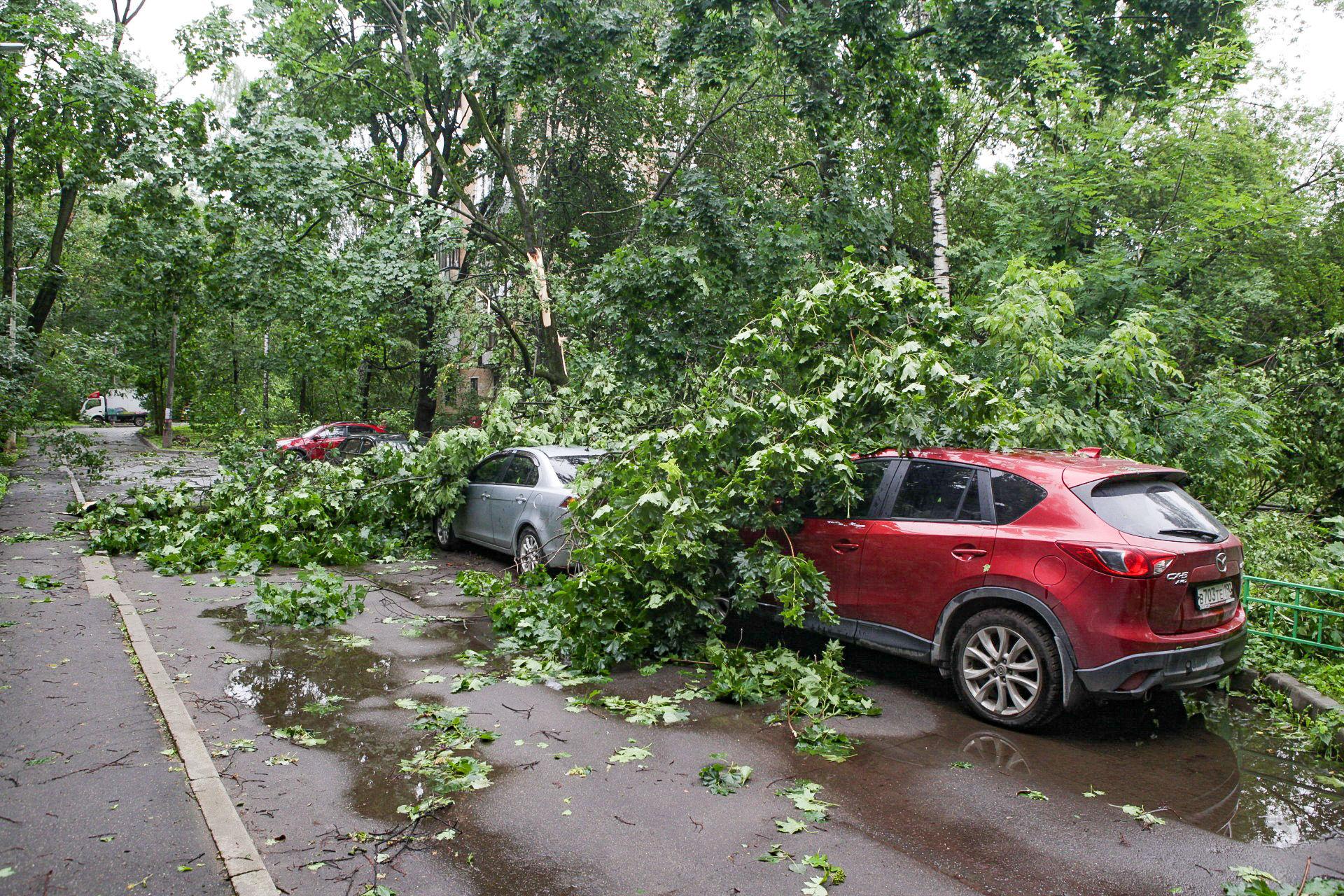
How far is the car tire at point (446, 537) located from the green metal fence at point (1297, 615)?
892 centimetres

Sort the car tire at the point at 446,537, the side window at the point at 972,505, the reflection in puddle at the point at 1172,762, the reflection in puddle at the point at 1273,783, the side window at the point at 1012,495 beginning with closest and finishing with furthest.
A: the reflection in puddle at the point at 1273,783 → the reflection in puddle at the point at 1172,762 → the side window at the point at 1012,495 → the side window at the point at 972,505 → the car tire at the point at 446,537

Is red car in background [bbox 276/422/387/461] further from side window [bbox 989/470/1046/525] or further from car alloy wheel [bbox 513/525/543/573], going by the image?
side window [bbox 989/470/1046/525]

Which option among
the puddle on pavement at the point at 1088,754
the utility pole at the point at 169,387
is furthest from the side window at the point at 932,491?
the utility pole at the point at 169,387

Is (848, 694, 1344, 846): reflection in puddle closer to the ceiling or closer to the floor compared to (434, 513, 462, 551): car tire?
closer to the ceiling

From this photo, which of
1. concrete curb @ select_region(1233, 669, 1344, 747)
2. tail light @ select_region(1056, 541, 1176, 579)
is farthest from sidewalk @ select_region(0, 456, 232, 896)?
concrete curb @ select_region(1233, 669, 1344, 747)

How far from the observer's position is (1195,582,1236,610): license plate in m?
4.89

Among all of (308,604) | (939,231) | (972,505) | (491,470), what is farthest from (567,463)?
(939,231)

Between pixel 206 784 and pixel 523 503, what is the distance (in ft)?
18.7

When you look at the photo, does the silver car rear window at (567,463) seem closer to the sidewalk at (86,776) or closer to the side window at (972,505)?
the sidewalk at (86,776)

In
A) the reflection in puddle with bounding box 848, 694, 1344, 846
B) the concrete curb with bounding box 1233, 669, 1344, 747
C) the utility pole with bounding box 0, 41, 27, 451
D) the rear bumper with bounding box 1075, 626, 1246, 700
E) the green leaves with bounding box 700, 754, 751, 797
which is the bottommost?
the green leaves with bounding box 700, 754, 751, 797

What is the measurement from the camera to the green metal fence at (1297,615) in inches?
234

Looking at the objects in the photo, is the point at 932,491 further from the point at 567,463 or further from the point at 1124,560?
the point at 567,463

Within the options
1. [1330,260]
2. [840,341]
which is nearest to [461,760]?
[840,341]

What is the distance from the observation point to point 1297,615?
20.0 feet
